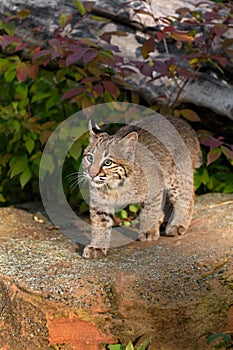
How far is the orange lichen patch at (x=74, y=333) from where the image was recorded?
3391mm

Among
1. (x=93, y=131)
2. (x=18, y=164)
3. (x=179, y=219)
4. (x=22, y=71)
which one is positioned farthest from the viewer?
(x=18, y=164)

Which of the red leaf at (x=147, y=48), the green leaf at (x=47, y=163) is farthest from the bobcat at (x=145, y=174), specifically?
the green leaf at (x=47, y=163)

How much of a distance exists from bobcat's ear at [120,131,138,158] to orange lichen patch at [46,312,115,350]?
125 centimetres

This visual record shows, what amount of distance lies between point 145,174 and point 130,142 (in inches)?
14.0

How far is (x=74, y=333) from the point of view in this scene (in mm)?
3404

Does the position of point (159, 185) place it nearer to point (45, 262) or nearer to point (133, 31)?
point (45, 262)

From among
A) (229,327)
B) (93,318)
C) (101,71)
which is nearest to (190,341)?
(229,327)

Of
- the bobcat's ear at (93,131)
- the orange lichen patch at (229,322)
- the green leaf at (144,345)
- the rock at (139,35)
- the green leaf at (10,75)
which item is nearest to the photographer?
the green leaf at (144,345)

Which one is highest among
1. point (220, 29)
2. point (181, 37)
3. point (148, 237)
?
point (220, 29)

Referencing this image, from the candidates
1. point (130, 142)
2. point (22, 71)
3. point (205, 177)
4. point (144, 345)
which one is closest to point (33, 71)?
point (22, 71)

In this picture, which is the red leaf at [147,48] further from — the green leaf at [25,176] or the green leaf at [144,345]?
the green leaf at [144,345]

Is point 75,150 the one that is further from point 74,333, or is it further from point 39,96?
point 74,333

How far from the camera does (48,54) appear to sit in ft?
15.5

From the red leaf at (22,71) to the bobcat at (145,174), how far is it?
0.70 metres
